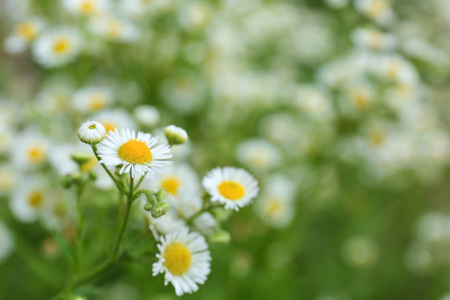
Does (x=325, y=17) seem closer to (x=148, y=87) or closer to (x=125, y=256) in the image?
(x=148, y=87)

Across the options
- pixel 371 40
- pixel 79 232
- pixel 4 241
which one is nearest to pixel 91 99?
pixel 4 241

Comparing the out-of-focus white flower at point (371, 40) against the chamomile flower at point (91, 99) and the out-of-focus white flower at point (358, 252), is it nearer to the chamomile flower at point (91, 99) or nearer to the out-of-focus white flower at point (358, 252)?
the out-of-focus white flower at point (358, 252)

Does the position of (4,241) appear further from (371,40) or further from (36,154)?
(371,40)

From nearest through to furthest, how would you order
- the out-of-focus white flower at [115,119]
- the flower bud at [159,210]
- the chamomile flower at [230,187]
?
the flower bud at [159,210], the chamomile flower at [230,187], the out-of-focus white flower at [115,119]

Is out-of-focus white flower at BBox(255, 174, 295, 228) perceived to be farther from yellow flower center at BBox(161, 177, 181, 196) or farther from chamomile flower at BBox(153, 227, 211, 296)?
chamomile flower at BBox(153, 227, 211, 296)

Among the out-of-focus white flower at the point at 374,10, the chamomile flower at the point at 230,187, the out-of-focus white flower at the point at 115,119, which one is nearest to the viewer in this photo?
the chamomile flower at the point at 230,187

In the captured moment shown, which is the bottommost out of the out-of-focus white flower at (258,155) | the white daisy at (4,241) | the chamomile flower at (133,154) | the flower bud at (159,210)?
the flower bud at (159,210)

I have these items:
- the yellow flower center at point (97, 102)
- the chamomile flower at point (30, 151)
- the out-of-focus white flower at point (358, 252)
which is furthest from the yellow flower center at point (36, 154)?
the out-of-focus white flower at point (358, 252)
